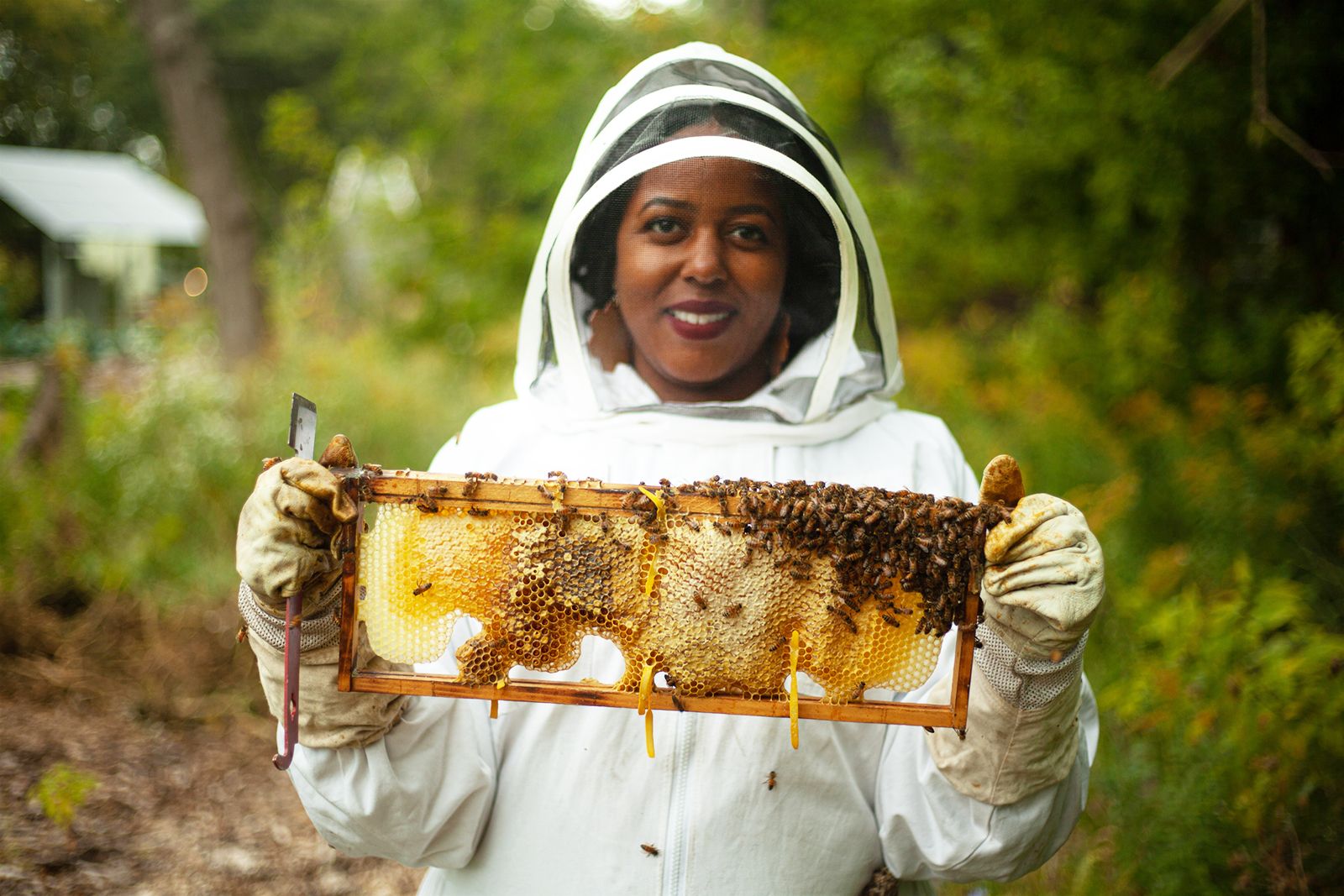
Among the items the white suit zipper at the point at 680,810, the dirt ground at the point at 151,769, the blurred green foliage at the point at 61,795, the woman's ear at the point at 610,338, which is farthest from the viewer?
the dirt ground at the point at 151,769

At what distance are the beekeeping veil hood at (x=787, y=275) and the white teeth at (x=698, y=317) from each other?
224mm

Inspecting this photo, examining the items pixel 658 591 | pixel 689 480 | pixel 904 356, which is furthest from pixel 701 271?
pixel 904 356

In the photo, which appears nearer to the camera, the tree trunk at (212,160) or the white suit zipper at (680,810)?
the white suit zipper at (680,810)

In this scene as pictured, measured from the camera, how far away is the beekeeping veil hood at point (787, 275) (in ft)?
7.81

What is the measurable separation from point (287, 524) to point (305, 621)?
0.86 ft

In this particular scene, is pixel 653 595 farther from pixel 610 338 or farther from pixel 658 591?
pixel 610 338

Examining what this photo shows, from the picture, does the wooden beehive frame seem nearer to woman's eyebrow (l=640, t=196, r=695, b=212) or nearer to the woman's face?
the woman's face

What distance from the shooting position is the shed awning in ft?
57.8

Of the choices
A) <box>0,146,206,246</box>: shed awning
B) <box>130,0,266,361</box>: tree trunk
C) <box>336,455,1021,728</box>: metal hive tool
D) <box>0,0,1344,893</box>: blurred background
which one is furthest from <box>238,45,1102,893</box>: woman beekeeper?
<box>0,146,206,246</box>: shed awning

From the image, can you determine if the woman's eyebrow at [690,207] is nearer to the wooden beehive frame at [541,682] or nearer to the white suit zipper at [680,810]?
the wooden beehive frame at [541,682]

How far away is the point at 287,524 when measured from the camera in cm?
171

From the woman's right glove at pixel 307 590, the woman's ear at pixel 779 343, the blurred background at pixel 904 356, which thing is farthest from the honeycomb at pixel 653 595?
the blurred background at pixel 904 356

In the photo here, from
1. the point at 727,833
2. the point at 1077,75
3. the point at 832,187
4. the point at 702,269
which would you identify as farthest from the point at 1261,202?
the point at 727,833

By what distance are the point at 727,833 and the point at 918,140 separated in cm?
799
